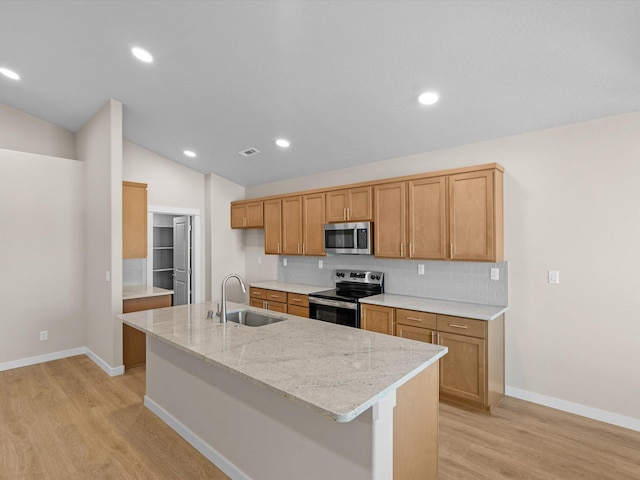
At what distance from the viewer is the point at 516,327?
3.24 meters

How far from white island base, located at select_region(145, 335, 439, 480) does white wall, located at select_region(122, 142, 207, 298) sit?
10.9 ft

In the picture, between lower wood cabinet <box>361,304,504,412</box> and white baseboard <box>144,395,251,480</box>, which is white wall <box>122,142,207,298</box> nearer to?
white baseboard <box>144,395,251,480</box>

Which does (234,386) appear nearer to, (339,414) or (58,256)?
(339,414)

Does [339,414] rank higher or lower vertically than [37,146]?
lower

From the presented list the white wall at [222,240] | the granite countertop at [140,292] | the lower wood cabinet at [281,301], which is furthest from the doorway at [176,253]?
the lower wood cabinet at [281,301]

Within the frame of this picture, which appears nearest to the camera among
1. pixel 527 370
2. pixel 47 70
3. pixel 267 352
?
pixel 267 352

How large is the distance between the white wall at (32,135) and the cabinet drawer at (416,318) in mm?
5125

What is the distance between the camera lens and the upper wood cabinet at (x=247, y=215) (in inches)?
214

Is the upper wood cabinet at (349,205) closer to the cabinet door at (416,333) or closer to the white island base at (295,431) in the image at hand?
→ the cabinet door at (416,333)

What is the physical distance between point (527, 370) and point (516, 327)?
0.40m

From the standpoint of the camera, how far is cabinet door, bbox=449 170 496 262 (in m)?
3.08

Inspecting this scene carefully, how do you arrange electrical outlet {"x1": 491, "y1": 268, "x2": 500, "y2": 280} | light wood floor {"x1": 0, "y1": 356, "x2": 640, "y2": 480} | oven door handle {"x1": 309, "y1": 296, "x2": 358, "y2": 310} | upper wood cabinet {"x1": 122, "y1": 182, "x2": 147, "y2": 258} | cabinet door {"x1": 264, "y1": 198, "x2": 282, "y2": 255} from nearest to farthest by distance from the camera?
1. light wood floor {"x1": 0, "y1": 356, "x2": 640, "y2": 480}
2. electrical outlet {"x1": 491, "y1": 268, "x2": 500, "y2": 280}
3. oven door handle {"x1": 309, "y1": 296, "x2": 358, "y2": 310}
4. upper wood cabinet {"x1": 122, "y1": 182, "x2": 147, "y2": 258}
5. cabinet door {"x1": 264, "y1": 198, "x2": 282, "y2": 255}

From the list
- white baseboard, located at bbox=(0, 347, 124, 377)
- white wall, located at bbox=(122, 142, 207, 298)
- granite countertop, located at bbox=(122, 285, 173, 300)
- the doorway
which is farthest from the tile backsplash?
white baseboard, located at bbox=(0, 347, 124, 377)

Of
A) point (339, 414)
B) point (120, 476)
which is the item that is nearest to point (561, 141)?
point (339, 414)
